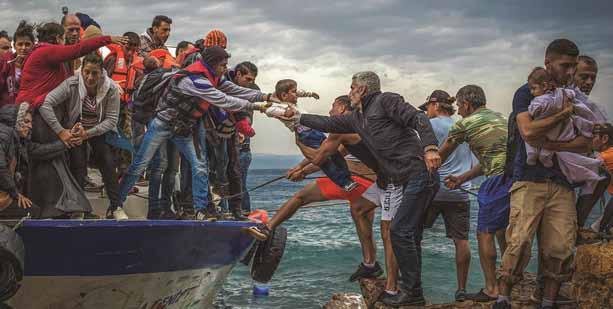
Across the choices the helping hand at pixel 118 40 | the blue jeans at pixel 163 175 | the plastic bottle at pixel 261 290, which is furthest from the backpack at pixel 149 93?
the plastic bottle at pixel 261 290

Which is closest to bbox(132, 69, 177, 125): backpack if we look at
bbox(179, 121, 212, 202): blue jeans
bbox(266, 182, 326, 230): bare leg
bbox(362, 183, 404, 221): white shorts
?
bbox(179, 121, 212, 202): blue jeans

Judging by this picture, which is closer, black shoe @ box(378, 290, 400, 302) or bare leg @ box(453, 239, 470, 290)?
black shoe @ box(378, 290, 400, 302)

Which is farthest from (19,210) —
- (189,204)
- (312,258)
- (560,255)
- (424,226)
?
(312,258)

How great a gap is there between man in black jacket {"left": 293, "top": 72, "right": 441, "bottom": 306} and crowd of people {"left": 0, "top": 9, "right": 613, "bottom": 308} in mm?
14

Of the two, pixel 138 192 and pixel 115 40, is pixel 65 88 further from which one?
pixel 138 192

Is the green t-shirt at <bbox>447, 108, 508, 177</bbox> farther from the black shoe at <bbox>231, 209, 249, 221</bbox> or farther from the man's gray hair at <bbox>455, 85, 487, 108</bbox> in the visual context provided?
the black shoe at <bbox>231, 209, 249, 221</bbox>

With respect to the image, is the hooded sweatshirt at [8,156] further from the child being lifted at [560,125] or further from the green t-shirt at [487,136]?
the child being lifted at [560,125]

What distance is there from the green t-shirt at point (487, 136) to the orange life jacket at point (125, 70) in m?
4.22

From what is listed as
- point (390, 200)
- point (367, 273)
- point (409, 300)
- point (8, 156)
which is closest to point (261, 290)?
point (367, 273)

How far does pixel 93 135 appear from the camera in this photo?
25.7ft

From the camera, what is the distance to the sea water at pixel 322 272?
1281 centimetres

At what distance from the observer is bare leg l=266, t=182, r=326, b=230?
957 centimetres

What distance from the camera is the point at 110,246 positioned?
22.5ft

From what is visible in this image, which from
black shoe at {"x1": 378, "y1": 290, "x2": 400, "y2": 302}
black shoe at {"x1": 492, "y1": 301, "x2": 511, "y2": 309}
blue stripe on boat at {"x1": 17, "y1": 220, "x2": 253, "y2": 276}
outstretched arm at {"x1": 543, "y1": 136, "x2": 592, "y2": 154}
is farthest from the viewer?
black shoe at {"x1": 378, "y1": 290, "x2": 400, "y2": 302}
